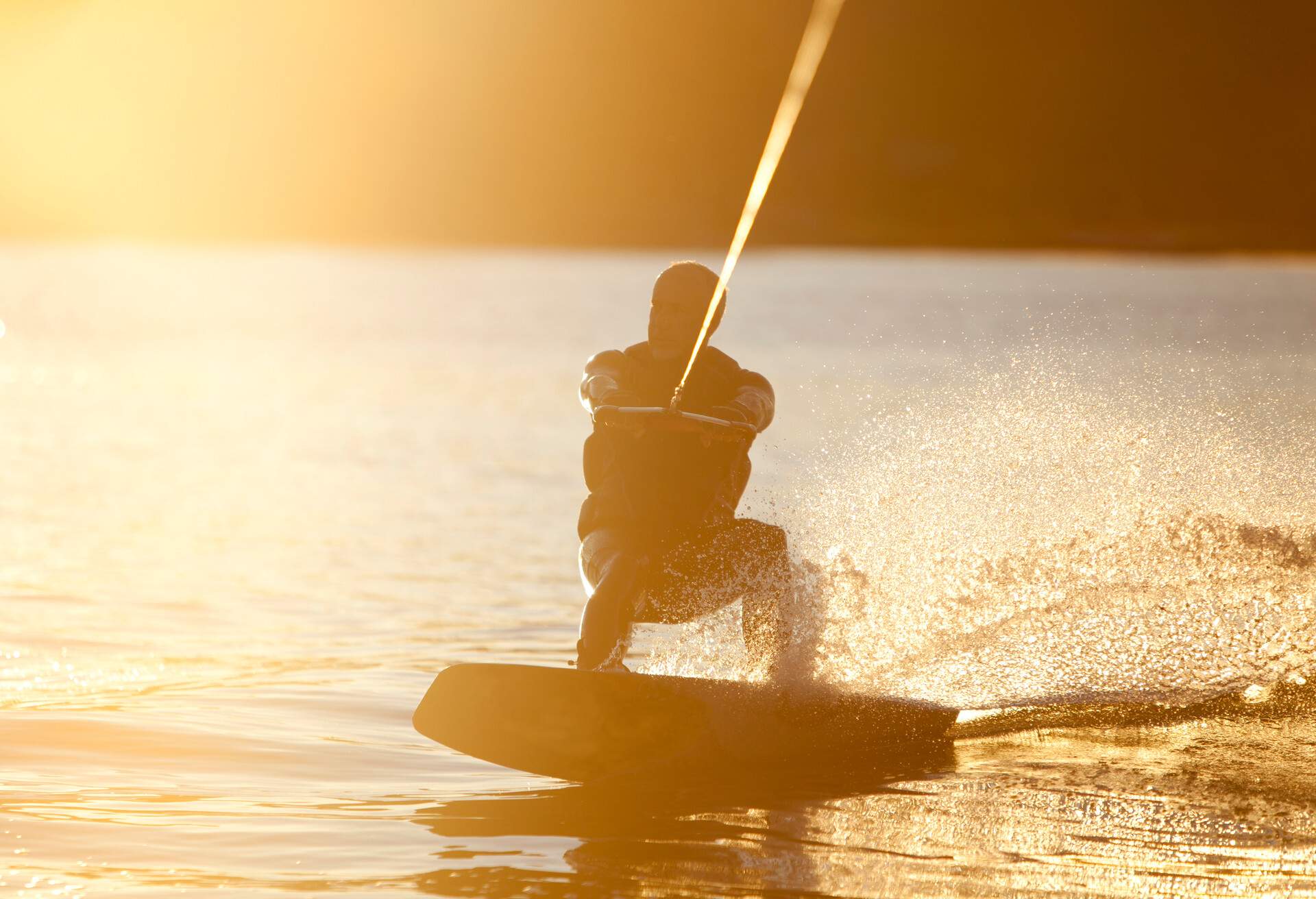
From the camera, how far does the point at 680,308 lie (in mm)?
6977

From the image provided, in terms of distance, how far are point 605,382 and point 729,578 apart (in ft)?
2.96

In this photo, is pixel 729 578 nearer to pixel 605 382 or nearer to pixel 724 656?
pixel 724 656

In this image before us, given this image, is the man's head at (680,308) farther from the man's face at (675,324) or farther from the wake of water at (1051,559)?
the wake of water at (1051,559)

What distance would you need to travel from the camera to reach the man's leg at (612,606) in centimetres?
667

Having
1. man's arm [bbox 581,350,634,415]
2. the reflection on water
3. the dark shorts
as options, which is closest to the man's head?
man's arm [bbox 581,350,634,415]

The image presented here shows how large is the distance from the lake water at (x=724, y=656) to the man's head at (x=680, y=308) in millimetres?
1143

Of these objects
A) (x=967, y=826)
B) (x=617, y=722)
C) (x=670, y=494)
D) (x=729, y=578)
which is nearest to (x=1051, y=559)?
(x=729, y=578)

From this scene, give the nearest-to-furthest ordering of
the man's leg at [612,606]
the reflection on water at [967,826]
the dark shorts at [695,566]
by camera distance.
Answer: the reflection on water at [967,826]
the man's leg at [612,606]
the dark shorts at [695,566]

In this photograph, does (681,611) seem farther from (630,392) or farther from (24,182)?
(24,182)

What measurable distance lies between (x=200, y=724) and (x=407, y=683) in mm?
1161

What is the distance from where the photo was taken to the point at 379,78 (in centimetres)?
13712

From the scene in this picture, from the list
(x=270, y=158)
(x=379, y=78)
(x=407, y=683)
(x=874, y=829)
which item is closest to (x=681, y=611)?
(x=874, y=829)

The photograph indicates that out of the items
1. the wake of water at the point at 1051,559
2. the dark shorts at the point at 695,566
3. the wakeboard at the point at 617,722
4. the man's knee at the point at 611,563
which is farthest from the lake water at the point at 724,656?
the man's knee at the point at 611,563

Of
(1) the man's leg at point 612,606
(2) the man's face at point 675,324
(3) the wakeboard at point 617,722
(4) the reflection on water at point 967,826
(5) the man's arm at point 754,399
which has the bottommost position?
(4) the reflection on water at point 967,826
